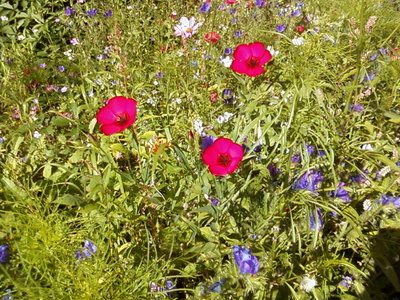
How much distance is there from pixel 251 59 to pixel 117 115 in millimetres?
522

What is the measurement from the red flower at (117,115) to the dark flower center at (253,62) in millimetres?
439

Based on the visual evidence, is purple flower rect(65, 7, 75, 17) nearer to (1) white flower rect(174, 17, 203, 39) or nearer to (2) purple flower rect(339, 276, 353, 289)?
(1) white flower rect(174, 17, 203, 39)

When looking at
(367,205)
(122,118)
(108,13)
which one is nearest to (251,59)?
(122,118)

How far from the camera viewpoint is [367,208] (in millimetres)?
1307

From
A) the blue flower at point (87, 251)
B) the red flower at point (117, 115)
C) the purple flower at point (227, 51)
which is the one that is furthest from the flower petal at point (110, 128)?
the purple flower at point (227, 51)

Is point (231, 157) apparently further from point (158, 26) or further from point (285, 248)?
point (158, 26)

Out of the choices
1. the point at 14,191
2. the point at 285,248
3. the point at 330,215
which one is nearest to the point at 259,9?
the point at 330,215

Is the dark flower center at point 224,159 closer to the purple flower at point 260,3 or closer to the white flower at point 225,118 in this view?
the white flower at point 225,118

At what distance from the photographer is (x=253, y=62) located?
1.30m

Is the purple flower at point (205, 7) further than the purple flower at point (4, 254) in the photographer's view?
Yes

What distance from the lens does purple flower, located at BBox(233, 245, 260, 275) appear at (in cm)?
109

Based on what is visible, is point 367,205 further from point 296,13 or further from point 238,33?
point 296,13

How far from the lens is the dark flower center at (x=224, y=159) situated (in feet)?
3.47

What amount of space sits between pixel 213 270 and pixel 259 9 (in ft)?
6.83
